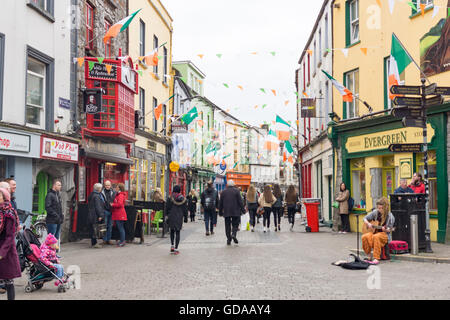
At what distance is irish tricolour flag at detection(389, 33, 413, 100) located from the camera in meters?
15.2

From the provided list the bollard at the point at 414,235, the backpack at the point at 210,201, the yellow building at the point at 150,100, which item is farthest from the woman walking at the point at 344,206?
the yellow building at the point at 150,100

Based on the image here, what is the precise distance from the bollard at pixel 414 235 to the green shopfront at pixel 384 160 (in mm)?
3422

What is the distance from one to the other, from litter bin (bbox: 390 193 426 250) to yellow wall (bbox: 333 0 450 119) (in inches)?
187

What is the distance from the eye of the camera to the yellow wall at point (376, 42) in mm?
15984

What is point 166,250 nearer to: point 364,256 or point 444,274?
point 364,256

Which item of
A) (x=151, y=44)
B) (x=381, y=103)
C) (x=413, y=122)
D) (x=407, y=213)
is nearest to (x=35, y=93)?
(x=413, y=122)

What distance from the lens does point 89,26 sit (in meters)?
18.2

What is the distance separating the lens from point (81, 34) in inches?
672

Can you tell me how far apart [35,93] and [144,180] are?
38.2 ft

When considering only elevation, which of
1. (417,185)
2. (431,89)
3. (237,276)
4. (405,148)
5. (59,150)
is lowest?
(237,276)

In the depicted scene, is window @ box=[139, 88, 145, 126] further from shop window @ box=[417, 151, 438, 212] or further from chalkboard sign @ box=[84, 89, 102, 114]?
shop window @ box=[417, 151, 438, 212]

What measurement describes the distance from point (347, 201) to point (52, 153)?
10.5m

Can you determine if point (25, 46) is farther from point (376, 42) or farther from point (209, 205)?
point (376, 42)

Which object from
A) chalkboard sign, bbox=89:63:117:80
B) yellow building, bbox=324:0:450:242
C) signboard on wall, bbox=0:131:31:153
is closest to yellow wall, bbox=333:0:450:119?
yellow building, bbox=324:0:450:242
